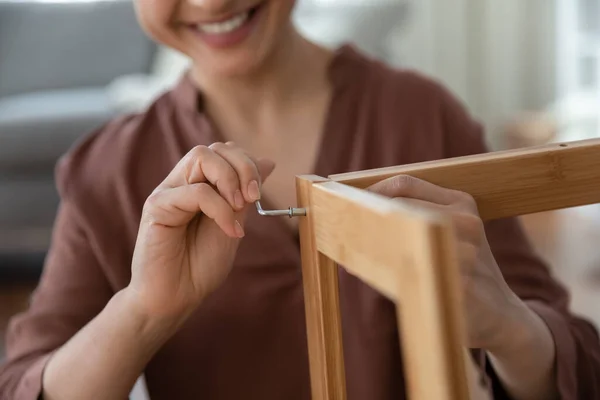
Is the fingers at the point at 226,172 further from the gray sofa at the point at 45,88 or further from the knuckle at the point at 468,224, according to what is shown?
the gray sofa at the point at 45,88

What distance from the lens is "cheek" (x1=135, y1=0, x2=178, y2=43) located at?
Result: 0.69m

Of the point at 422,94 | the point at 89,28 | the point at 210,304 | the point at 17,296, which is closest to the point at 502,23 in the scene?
the point at 89,28

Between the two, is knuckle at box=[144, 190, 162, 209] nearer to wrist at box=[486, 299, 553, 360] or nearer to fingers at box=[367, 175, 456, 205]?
fingers at box=[367, 175, 456, 205]

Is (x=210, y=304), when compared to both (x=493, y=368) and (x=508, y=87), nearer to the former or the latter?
(x=493, y=368)

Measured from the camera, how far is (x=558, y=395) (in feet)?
2.01

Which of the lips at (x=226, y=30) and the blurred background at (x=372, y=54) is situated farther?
the blurred background at (x=372, y=54)

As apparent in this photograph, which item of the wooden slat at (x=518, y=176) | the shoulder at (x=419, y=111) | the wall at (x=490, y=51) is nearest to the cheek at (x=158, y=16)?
the shoulder at (x=419, y=111)

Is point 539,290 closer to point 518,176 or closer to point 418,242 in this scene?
point 518,176

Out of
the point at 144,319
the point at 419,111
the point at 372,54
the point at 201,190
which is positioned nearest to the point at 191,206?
the point at 201,190

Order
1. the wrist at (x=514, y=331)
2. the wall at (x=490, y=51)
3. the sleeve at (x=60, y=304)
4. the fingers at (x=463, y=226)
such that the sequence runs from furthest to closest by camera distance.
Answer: the wall at (x=490, y=51) → the sleeve at (x=60, y=304) → the wrist at (x=514, y=331) → the fingers at (x=463, y=226)

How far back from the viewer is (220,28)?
0.70 meters

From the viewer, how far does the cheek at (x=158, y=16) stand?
2.28 ft

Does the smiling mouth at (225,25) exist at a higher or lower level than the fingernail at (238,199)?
higher

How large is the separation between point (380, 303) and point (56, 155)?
142 centimetres
